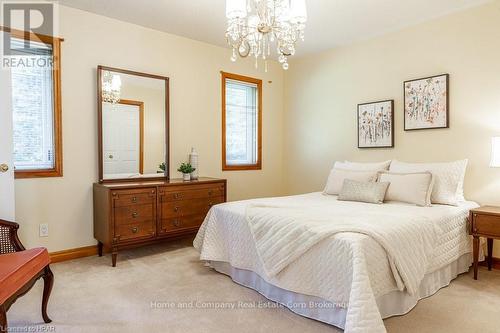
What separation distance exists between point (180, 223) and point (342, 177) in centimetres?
186

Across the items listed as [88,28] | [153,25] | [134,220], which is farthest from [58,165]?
[153,25]

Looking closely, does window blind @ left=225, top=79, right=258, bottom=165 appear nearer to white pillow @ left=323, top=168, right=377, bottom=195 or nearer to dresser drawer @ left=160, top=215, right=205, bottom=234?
dresser drawer @ left=160, top=215, right=205, bottom=234

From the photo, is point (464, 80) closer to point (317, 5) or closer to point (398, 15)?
point (398, 15)

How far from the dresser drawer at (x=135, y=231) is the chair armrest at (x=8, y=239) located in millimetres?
894

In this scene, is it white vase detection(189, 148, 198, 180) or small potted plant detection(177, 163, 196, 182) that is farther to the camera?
white vase detection(189, 148, 198, 180)

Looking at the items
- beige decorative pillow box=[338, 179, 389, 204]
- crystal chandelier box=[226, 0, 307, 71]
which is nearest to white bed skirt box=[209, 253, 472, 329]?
beige decorative pillow box=[338, 179, 389, 204]

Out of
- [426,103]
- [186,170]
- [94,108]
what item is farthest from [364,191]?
[94,108]

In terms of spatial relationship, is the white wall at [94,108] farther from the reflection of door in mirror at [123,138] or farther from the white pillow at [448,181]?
the white pillow at [448,181]

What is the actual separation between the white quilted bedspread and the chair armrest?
4.55 ft

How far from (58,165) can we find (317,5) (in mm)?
2983

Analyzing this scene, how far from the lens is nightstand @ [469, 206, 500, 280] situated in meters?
2.65

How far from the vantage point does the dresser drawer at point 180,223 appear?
11.3ft

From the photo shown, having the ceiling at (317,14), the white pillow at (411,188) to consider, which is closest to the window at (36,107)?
the ceiling at (317,14)

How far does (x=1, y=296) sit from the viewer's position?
5.20ft
